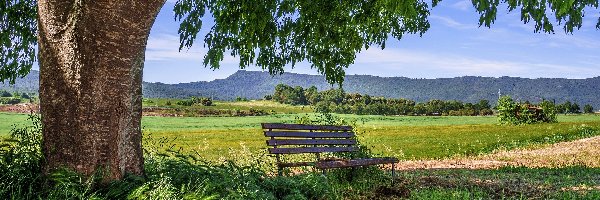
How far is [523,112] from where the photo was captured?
48.5 metres

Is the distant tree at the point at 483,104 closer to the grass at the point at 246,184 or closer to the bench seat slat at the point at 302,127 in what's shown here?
the grass at the point at 246,184

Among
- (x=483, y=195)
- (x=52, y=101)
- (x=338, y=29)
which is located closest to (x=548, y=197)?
(x=483, y=195)

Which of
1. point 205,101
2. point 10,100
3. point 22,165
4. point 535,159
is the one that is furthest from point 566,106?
point 22,165

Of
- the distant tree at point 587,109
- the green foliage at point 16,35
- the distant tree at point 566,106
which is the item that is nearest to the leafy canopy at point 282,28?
the green foliage at point 16,35

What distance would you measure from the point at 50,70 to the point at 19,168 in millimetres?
1016

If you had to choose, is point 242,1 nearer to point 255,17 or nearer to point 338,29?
point 255,17

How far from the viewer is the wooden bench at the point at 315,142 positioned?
30.0ft

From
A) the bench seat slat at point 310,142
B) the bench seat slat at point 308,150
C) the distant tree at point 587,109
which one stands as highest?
the bench seat slat at point 310,142

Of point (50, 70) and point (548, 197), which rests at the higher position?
point (50, 70)

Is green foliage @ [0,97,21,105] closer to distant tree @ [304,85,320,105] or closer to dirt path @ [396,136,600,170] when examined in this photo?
dirt path @ [396,136,600,170]

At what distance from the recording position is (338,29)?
40.3 feet

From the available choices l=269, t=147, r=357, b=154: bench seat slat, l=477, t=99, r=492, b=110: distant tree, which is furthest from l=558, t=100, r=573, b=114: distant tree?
l=269, t=147, r=357, b=154: bench seat slat

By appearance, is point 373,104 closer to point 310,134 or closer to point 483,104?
point 483,104

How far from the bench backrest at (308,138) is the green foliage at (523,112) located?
40.6 meters
